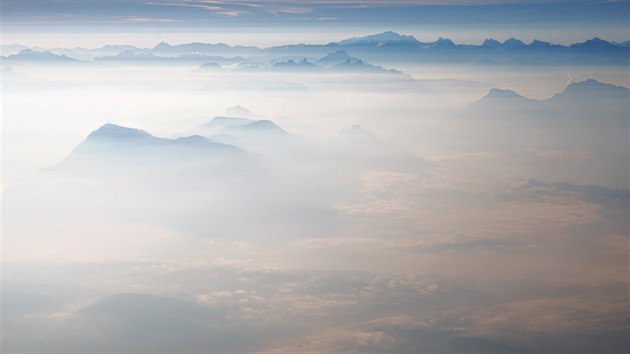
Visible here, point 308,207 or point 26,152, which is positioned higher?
point 26,152

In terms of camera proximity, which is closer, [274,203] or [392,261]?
[392,261]

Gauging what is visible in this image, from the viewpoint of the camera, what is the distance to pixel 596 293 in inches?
2606

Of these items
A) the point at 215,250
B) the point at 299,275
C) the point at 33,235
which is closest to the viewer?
the point at 299,275

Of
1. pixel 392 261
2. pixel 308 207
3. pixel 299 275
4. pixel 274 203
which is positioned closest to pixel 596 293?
pixel 392 261

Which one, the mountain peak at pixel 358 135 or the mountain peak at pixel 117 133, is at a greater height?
the mountain peak at pixel 358 135

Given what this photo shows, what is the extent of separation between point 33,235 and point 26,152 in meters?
75.2

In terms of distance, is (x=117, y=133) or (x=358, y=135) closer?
(x=117, y=133)

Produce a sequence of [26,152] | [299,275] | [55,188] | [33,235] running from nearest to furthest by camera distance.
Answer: [299,275], [33,235], [55,188], [26,152]

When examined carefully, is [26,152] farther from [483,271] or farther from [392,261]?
[483,271]

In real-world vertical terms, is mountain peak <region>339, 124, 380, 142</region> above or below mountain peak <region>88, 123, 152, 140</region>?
above

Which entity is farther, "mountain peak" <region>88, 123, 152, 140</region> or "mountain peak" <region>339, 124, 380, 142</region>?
"mountain peak" <region>339, 124, 380, 142</region>

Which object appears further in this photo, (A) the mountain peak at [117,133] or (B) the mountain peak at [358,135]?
(B) the mountain peak at [358,135]

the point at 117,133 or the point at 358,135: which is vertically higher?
the point at 358,135

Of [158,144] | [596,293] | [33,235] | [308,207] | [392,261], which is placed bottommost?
[596,293]
